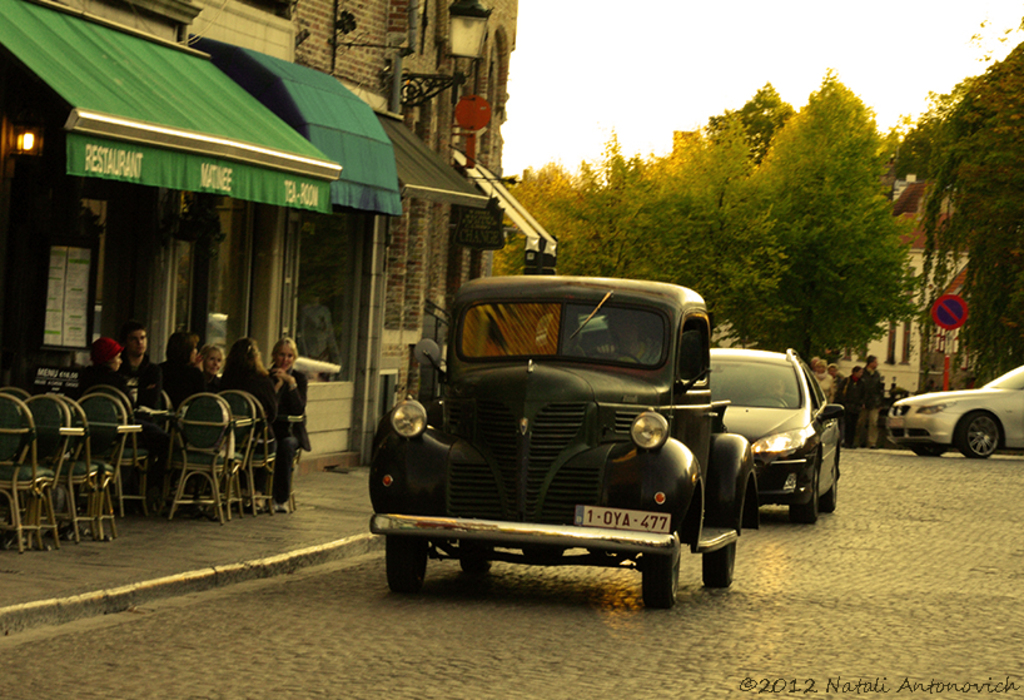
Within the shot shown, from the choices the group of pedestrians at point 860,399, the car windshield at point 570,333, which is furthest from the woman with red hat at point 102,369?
the group of pedestrians at point 860,399

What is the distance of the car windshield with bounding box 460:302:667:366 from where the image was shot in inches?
420

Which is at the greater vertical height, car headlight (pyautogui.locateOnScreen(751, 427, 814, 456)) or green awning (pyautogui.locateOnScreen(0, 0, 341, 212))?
green awning (pyautogui.locateOnScreen(0, 0, 341, 212))

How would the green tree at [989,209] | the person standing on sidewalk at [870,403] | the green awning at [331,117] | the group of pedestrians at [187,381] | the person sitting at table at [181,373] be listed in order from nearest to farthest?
the group of pedestrians at [187,381], the person sitting at table at [181,373], the green awning at [331,117], the green tree at [989,209], the person standing on sidewalk at [870,403]

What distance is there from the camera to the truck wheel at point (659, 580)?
967cm

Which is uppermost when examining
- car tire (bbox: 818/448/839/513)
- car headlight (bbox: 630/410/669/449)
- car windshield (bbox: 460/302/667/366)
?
car windshield (bbox: 460/302/667/366)

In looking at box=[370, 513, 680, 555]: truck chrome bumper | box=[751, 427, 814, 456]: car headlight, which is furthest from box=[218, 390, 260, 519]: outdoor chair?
box=[751, 427, 814, 456]: car headlight

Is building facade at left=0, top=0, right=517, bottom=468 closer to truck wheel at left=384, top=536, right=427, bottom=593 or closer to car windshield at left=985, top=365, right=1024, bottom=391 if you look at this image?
truck wheel at left=384, top=536, right=427, bottom=593

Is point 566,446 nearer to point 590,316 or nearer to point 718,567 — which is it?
point 590,316

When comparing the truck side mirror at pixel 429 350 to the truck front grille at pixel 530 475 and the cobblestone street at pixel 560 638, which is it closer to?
the truck front grille at pixel 530 475

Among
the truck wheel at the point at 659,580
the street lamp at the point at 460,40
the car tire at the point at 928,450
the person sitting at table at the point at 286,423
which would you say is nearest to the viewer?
the truck wheel at the point at 659,580

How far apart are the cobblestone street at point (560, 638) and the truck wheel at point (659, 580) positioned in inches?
4.2

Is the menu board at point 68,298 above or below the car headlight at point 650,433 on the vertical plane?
above

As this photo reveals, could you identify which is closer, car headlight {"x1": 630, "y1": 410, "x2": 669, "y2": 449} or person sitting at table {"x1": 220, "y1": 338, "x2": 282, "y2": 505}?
car headlight {"x1": 630, "y1": 410, "x2": 669, "y2": 449}

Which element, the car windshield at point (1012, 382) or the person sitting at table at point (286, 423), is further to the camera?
the car windshield at point (1012, 382)
